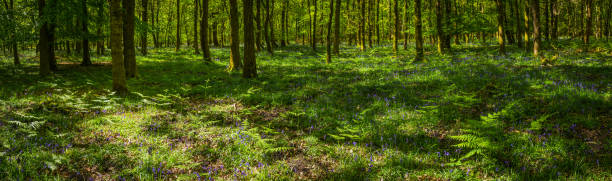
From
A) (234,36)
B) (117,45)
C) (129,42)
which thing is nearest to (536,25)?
(234,36)

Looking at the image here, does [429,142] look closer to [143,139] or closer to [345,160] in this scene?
[345,160]

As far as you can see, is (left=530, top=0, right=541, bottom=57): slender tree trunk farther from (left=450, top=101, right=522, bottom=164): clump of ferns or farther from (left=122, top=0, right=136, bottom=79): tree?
(left=122, top=0, right=136, bottom=79): tree

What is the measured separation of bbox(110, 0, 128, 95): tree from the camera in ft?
32.1

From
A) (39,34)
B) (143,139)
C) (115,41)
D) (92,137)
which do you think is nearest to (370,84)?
(143,139)

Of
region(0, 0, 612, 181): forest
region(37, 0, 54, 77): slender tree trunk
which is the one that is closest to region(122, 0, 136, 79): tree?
region(0, 0, 612, 181): forest

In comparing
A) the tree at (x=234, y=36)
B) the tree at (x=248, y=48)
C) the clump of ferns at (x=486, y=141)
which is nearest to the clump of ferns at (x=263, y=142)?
the clump of ferns at (x=486, y=141)

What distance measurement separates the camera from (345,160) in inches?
187

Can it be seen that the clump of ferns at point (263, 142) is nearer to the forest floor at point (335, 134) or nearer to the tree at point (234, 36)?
the forest floor at point (335, 134)

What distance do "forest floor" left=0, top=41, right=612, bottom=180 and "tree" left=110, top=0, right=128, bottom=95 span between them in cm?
72

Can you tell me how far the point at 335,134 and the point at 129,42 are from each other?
1341 centimetres

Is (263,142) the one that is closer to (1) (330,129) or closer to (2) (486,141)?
(1) (330,129)

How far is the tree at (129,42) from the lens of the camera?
14055 millimetres

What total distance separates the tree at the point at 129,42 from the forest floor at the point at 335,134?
3748 millimetres

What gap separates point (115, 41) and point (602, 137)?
13.5m
